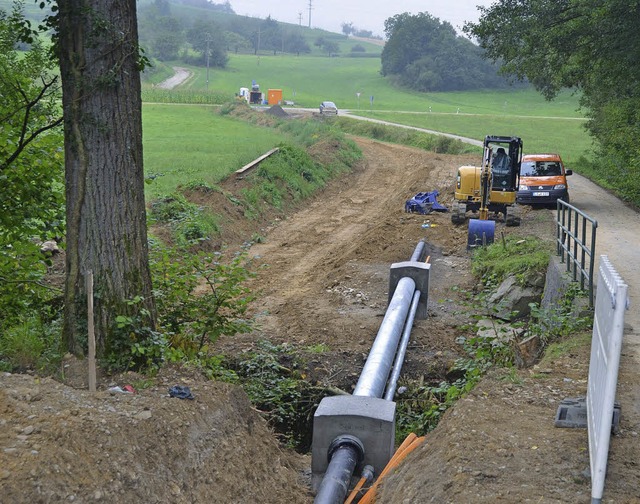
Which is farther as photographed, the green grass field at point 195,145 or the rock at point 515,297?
the green grass field at point 195,145

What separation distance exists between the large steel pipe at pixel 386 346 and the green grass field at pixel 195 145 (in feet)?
21.0

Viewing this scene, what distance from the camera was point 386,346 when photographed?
481 inches

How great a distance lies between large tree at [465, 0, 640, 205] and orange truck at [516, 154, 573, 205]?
1921mm

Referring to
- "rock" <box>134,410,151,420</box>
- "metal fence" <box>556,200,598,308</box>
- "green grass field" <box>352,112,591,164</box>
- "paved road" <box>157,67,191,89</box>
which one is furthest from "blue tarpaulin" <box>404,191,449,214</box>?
"paved road" <box>157,67,191,89</box>

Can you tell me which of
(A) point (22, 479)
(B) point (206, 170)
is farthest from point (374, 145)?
(A) point (22, 479)

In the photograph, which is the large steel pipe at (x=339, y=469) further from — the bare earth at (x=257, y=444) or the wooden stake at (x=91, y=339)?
the wooden stake at (x=91, y=339)

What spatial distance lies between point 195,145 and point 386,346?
101 feet

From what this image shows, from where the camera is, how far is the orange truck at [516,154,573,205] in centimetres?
2749

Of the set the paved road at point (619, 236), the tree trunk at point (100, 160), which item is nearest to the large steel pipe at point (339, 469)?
the tree trunk at point (100, 160)

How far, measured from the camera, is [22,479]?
612 cm

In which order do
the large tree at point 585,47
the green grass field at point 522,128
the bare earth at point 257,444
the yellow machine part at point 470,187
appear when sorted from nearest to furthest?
the bare earth at point 257,444, the large tree at point 585,47, the yellow machine part at point 470,187, the green grass field at point 522,128

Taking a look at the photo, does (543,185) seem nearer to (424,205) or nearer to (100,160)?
(424,205)

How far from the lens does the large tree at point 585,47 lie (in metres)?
24.7

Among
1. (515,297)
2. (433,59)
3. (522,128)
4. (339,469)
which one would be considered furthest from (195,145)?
(433,59)
